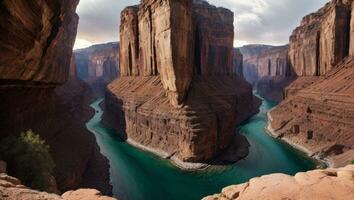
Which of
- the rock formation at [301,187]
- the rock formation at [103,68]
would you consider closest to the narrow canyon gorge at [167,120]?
the rock formation at [301,187]

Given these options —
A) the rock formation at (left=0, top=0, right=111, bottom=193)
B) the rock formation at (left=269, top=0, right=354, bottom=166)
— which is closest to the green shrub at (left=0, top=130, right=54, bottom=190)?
the rock formation at (left=0, top=0, right=111, bottom=193)

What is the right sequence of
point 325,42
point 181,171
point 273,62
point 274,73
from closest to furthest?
point 181,171
point 325,42
point 274,73
point 273,62

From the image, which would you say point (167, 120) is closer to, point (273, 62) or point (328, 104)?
point (328, 104)

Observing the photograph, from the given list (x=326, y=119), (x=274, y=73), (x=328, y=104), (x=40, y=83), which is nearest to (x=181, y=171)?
(x=40, y=83)

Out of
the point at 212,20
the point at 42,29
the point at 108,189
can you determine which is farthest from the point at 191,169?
the point at 212,20

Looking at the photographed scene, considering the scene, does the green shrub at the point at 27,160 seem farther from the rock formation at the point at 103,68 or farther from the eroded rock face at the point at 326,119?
the rock formation at the point at 103,68
